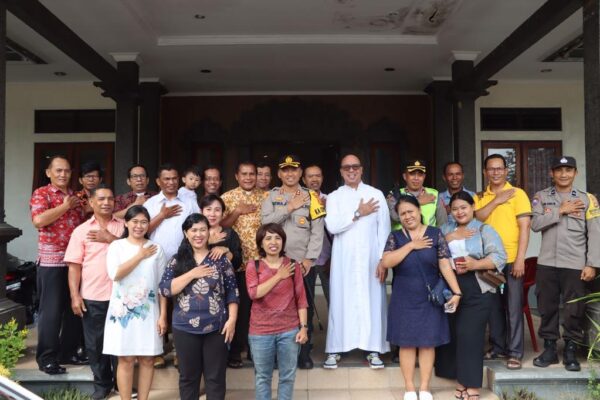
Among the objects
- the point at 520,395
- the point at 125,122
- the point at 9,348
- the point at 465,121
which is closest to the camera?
the point at 9,348

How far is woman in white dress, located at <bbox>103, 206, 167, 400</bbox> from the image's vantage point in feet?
10.2

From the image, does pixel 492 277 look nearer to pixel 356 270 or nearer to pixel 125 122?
pixel 356 270

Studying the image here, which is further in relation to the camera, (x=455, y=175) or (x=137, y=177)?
(x=455, y=175)

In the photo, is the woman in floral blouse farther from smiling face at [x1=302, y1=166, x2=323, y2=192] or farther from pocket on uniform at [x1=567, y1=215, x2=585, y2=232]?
pocket on uniform at [x1=567, y1=215, x2=585, y2=232]

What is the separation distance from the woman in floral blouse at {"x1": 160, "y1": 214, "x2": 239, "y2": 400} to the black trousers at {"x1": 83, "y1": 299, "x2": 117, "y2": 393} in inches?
24.8

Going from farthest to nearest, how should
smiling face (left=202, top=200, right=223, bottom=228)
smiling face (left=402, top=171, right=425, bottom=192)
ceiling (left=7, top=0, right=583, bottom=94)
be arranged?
ceiling (left=7, top=0, right=583, bottom=94) → smiling face (left=402, top=171, right=425, bottom=192) → smiling face (left=202, top=200, right=223, bottom=228)

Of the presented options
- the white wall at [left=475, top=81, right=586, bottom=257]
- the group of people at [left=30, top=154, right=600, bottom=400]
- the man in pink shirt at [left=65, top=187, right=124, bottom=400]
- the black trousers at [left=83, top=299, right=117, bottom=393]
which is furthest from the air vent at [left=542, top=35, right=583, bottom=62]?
the black trousers at [left=83, top=299, right=117, bottom=393]

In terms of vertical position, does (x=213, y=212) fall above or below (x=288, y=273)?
above

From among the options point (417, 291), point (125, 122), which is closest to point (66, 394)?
point (417, 291)

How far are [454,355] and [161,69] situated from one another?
5.75 meters

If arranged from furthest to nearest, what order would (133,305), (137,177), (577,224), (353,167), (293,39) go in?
(293,39) → (137,177) → (353,167) → (577,224) → (133,305)

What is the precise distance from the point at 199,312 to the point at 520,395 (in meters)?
2.26

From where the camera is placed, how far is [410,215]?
3303mm

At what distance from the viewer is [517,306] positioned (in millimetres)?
3734
